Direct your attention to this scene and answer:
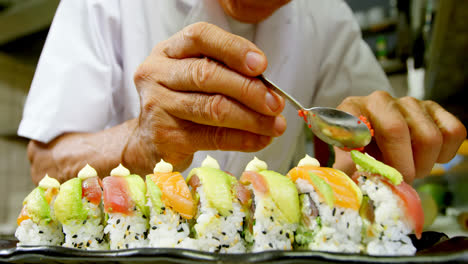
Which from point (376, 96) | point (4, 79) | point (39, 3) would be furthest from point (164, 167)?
point (4, 79)

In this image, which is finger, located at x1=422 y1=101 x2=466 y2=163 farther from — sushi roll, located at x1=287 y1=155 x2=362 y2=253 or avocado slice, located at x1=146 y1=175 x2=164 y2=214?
avocado slice, located at x1=146 y1=175 x2=164 y2=214

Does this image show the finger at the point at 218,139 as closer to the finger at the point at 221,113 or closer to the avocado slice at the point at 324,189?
the finger at the point at 221,113

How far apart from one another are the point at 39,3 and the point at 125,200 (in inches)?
124

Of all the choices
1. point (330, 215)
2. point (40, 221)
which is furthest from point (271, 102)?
point (40, 221)

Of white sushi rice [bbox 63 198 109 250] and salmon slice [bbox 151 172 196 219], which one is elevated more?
salmon slice [bbox 151 172 196 219]

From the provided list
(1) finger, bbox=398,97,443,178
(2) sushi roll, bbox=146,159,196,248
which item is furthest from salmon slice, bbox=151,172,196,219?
(1) finger, bbox=398,97,443,178

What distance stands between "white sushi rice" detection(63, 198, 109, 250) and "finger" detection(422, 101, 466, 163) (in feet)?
4.33

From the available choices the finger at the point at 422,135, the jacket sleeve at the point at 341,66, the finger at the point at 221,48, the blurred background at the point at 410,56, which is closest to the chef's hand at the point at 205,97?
the finger at the point at 221,48

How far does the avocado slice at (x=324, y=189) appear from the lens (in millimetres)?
780

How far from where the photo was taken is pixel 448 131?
1359 millimetres

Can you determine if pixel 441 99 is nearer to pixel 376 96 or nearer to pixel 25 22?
pixel 376 96

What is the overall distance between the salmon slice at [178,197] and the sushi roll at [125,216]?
0.07 m

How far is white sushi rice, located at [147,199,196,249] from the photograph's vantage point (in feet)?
2.76

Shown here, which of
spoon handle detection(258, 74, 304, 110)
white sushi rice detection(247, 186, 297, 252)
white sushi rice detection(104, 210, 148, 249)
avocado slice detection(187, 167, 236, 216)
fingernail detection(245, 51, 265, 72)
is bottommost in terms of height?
white sushi rice detection(104, 210, 148, 249)
